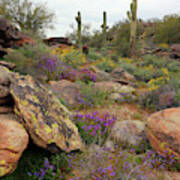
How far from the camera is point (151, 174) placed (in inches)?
98.3

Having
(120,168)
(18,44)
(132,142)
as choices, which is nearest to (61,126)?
(120,168)

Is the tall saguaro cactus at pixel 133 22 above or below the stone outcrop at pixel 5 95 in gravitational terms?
above

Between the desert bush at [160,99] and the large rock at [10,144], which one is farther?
the desert bush at [160,99]

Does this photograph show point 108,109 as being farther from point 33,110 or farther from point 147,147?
point 33,110

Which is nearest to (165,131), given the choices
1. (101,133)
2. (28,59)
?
(101,133)

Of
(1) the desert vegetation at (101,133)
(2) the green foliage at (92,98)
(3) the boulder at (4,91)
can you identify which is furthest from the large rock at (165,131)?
(3) the boulder at (4,91)

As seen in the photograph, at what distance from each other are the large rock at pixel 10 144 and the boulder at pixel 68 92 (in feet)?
8.09

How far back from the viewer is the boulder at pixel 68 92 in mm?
4831

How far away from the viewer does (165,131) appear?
295cm

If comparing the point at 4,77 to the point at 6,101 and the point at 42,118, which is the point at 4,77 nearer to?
the point at 6,101

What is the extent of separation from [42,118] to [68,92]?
2.70 m

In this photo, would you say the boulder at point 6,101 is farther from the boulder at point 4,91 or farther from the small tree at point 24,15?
the small tree at point 24,15

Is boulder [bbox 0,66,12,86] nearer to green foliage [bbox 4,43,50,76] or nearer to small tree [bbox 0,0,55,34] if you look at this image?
green foliage [bbox 4,43,50,76]

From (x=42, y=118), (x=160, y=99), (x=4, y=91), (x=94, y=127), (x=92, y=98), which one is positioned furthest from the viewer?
(x=92, y=98)
